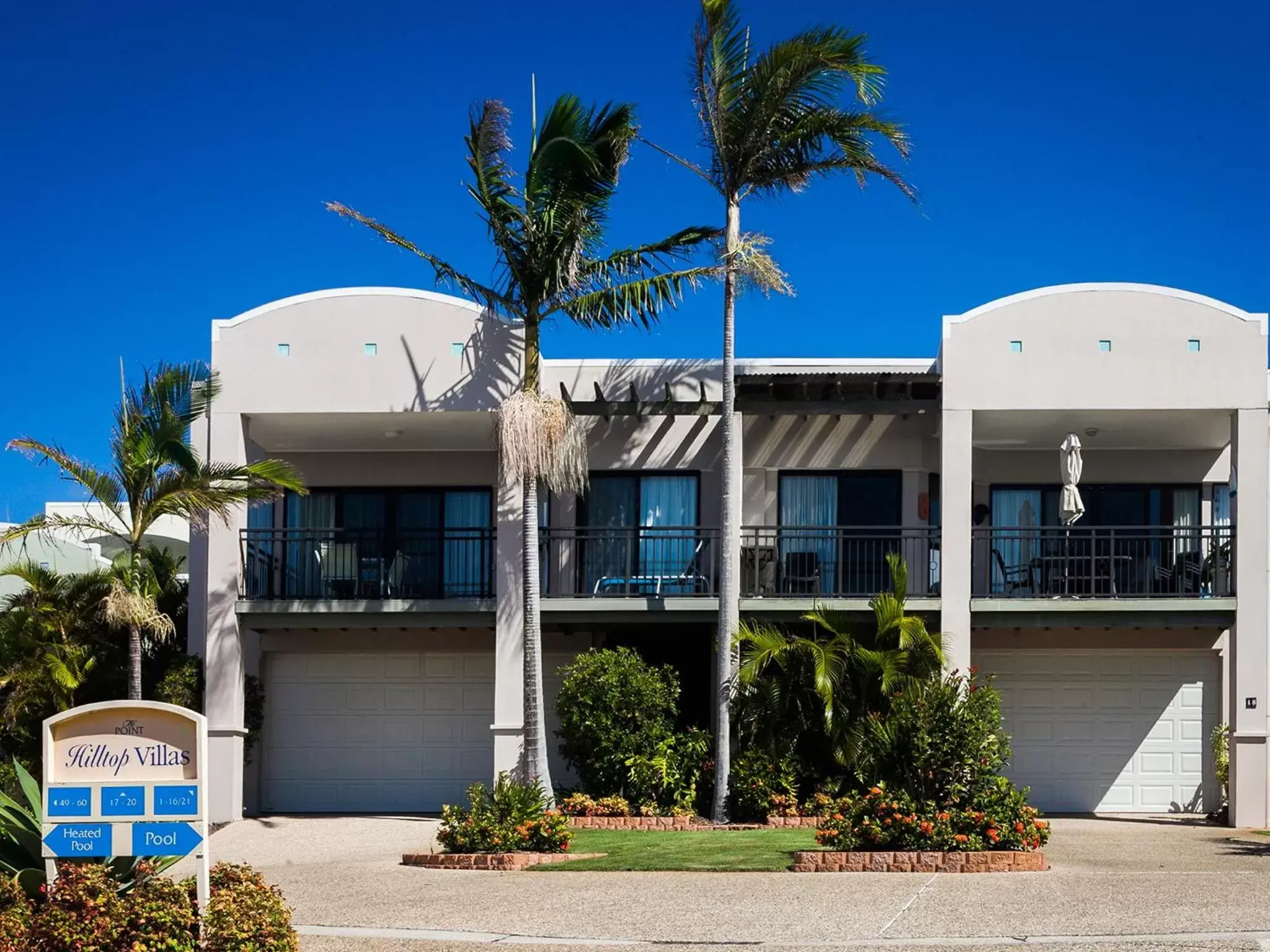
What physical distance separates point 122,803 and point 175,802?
32 cm

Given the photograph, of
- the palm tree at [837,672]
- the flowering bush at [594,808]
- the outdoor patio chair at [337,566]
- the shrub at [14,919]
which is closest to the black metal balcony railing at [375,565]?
the outdoor patio chair at [337,566]

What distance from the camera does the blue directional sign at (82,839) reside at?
382 inches

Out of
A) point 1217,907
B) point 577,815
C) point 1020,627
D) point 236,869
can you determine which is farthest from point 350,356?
point 1217,907

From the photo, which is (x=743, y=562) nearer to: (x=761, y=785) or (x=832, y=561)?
(x=832, y=561)

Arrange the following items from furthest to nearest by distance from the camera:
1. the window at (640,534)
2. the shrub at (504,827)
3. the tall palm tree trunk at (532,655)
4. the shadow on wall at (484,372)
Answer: the window at (640,534) → the shadow on wall at (484,372) → the tall palm tree trunk at (532,655) → the shrub at (504,827)

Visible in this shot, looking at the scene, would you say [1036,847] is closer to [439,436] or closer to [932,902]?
[932,902]

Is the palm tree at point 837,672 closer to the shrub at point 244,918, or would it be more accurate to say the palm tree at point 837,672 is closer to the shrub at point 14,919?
the shrub at point 244,918

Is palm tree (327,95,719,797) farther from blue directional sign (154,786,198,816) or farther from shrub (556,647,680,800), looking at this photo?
blue directional sign (154,786,198,816)

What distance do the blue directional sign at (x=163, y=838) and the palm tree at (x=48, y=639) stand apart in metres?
10.6

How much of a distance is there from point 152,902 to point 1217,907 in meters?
7.54

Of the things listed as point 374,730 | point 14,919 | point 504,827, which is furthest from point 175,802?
point 374,730

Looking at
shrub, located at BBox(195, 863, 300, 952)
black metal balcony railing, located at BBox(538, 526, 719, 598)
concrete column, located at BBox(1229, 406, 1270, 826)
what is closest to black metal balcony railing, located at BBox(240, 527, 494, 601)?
black metal balcony railing, located at BBox(538, 526, 719, 598)

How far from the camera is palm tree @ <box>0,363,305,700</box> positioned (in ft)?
62.9

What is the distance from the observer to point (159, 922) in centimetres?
955
